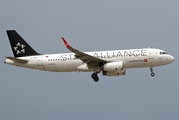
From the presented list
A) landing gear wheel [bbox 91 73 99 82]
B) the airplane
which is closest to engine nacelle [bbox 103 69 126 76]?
the airplane

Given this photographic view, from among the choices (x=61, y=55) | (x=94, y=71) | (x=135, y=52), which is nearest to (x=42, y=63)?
(x=61, y=55)

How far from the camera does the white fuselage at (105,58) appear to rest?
65.0 meters

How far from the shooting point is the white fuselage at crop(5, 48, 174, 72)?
213 feet

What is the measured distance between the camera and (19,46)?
230 ft

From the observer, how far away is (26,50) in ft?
228

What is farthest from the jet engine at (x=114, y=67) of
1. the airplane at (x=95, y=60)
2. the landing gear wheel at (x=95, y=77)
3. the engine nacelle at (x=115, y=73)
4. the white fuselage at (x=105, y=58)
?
the landing gear wheel at (x=95, y=77)

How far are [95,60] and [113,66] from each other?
2552 mm

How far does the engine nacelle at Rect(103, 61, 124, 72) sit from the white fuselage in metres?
0.86

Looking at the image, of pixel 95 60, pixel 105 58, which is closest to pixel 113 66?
pixel 105 58

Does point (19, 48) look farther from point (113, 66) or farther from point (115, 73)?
point (113, 66)

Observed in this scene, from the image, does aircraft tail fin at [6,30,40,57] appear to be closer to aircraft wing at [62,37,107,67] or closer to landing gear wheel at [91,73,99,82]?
aircraft wing at [62,37,107,67]

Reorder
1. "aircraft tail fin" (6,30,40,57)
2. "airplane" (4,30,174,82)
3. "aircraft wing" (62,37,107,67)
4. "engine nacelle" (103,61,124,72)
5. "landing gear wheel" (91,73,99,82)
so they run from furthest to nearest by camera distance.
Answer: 1. "aircraft tail fin" (6,30,40,57)
2. "landing gear wheel" (91,73,99,82)
3. "airplane" (4,30,174,82)
4. "engine nacelle" (103,61,124,72)
5. "aircraft wing" (62,37,107,67)

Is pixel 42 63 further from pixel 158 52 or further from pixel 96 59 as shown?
pixel 158 52

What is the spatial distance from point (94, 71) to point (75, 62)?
287cm
